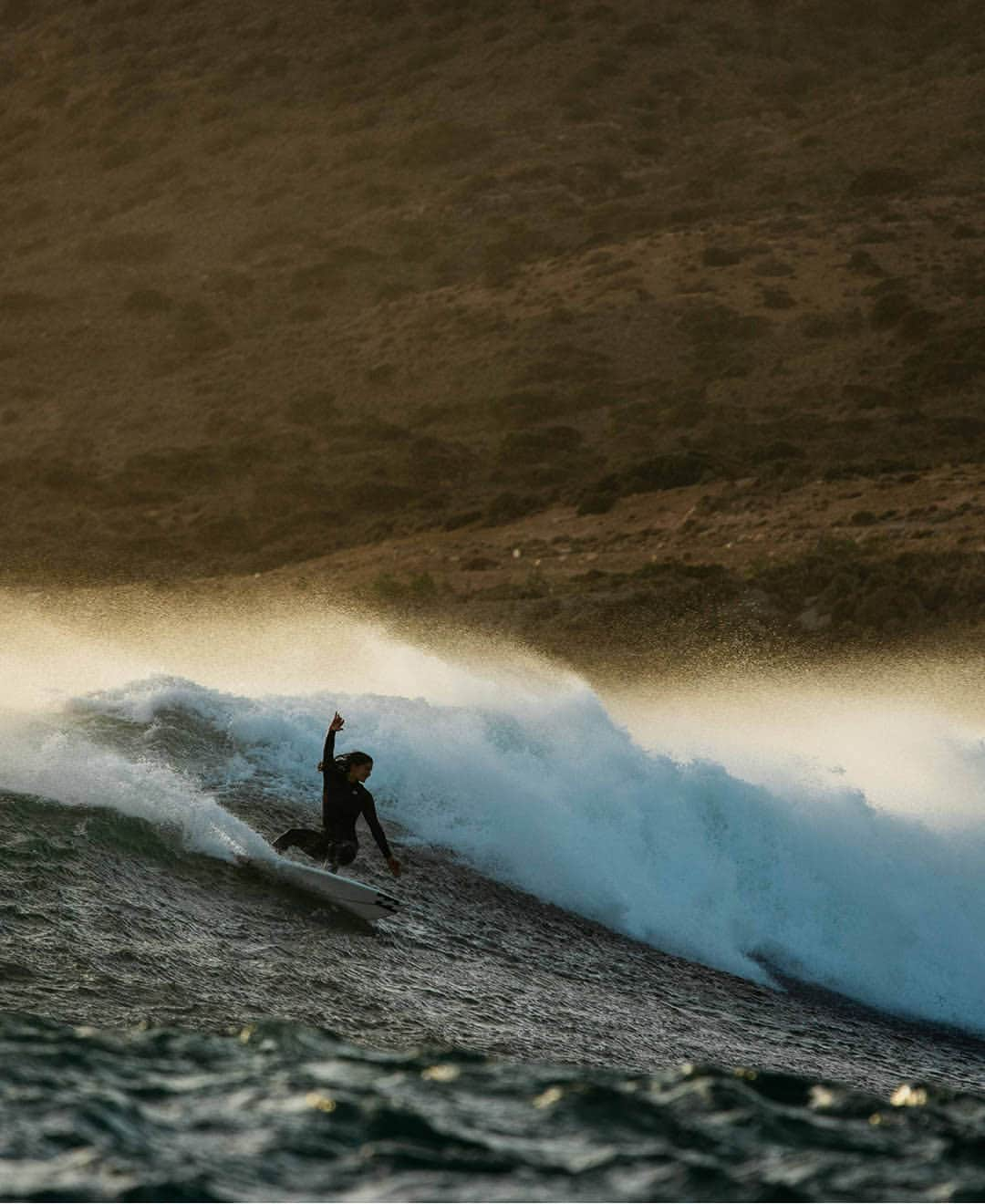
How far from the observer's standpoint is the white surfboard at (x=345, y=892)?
46.1 feet

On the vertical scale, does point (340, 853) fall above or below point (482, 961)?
above

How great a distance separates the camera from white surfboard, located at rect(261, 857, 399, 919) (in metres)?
14.0

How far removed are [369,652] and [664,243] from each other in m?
45.4

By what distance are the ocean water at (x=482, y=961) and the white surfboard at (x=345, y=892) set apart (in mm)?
142

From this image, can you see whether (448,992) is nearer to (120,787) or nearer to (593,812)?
(120,787)

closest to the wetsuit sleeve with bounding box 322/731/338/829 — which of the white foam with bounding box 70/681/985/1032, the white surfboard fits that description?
the white surfboard

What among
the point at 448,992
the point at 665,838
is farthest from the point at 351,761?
the point at 665,838

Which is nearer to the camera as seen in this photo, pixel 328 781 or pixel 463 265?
pixel 328 781

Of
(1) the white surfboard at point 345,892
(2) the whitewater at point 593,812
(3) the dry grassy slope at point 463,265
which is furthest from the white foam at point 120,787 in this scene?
(3) the dry grassy slope at point 463,265

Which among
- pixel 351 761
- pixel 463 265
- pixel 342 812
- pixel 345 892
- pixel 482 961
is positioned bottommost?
pixel 482 961

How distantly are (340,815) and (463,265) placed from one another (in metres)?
67.1

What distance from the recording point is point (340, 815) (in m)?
14.3

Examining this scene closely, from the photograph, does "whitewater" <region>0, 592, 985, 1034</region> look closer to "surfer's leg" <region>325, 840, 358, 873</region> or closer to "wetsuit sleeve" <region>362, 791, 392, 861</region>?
"surfer's leg" <region>325, 840, 358, 873</region>

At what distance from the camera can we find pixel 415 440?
65.8m
